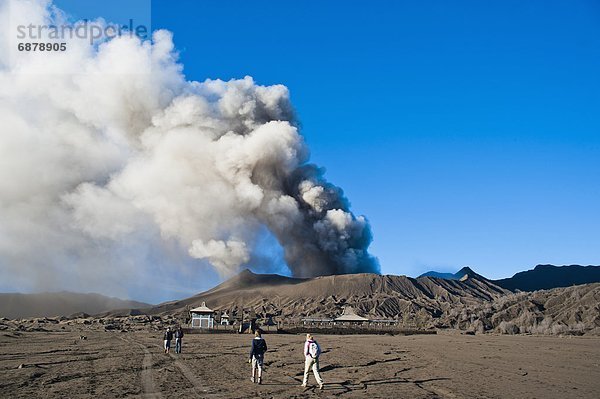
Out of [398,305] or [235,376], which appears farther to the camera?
[398,305]

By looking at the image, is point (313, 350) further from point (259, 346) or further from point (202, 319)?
point (202, 319)

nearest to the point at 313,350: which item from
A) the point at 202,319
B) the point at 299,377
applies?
the point at 299,377

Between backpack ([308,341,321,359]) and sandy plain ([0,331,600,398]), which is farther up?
backpack ([308,341,321,359])

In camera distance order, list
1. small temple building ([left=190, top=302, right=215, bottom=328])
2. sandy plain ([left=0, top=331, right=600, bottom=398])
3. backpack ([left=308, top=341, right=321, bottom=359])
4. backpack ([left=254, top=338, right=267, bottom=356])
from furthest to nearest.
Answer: small temple building ([left=190, top=302, right=215, bottom=328]) < backpack ([left=254, top=338, right=267, bottom=356]) < backpack ([left=308, top=341, right=321, bottom=359]) < sandy plain ([left=0, top=331, right=600, bottom=398])

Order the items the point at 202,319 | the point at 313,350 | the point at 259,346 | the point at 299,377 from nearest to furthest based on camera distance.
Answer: the point at 313,350
the point at 259,346
the point at 299,377
the point at 202,319

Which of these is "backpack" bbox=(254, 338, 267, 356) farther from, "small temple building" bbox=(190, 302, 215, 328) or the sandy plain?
"small temple building" bbox=(190, 302, 215, 328)

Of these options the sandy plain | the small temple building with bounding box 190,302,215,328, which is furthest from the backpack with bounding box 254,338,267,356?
the small temple building with bounding box 190,302,215,328

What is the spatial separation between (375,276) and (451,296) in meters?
17.1

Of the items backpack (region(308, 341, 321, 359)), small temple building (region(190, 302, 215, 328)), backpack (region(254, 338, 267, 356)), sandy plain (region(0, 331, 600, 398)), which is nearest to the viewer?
sandy plain (region(0, 331, 600, 398))

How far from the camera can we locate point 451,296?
403ft

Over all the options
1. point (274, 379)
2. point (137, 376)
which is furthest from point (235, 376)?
point (137, 376)

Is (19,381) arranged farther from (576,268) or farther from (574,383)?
(576,268)

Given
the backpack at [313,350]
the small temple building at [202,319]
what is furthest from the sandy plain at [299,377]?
the small temple building at [202,319]

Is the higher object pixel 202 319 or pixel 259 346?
pixel 259 346
